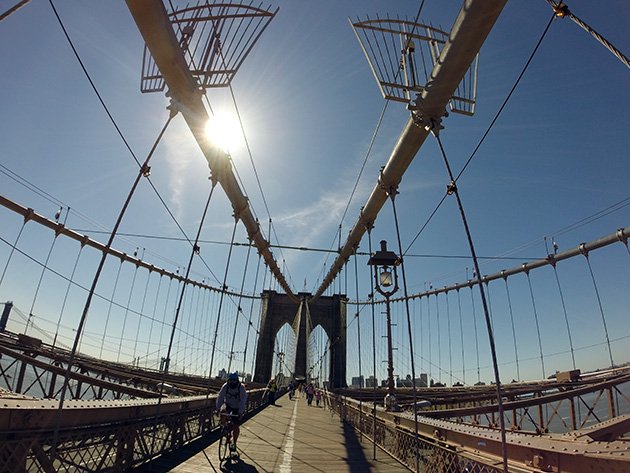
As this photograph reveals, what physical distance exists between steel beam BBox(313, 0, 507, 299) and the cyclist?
16.7 feet

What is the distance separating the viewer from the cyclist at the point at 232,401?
19.9 feet

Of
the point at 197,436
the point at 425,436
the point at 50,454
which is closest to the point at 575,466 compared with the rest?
the point at 425,436

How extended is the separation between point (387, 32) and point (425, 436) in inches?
242

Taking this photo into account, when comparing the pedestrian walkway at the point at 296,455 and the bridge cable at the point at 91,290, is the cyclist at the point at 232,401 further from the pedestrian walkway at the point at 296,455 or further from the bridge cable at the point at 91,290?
the bridge cable at the point at 91,290

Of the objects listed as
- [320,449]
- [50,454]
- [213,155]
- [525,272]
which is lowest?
[320,449]

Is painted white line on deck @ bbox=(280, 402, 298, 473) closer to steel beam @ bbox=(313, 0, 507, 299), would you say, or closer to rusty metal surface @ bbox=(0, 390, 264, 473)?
rusty metal surface @ bbox=(0, 390, 264, 473)

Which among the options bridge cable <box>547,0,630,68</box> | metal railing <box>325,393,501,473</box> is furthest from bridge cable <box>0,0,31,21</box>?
metal railing <box>325,393,501,473</box>

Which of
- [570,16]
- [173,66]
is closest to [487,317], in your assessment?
[570,16]

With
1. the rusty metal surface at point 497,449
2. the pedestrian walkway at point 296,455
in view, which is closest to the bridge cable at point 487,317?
the rusty metal surface at point 497,449

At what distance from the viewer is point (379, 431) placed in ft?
25.2

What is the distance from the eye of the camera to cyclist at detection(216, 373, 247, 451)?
19.9 ft

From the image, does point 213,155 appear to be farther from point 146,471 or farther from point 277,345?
point 277,345

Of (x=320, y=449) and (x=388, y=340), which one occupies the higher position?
(x=388, y=340)

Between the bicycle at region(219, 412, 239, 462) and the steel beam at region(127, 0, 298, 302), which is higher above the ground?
the steel beam at region(127, 0, 298, 302)
